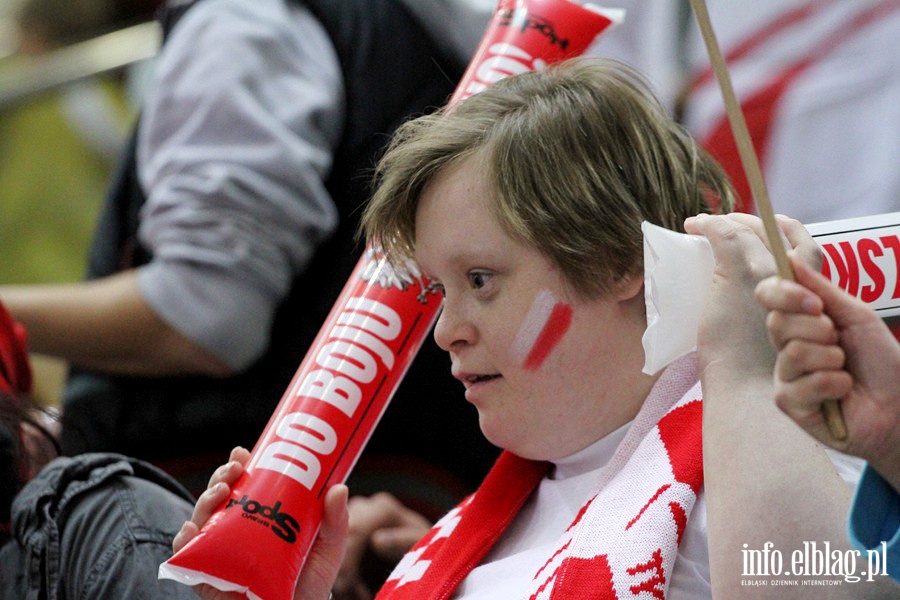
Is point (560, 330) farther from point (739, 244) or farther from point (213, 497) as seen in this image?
point (213, 497)

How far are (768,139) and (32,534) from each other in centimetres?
152

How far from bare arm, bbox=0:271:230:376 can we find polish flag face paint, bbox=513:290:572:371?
901 millimetres

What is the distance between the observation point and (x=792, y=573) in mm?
878

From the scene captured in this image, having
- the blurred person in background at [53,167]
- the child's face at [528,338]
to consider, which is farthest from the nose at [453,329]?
the blurred person in background at [53,167]

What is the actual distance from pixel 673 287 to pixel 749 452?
0.45 feet

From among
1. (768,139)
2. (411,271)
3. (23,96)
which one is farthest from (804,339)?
(23,96)

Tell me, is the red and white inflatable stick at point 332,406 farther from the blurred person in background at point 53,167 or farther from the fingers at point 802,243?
the blurred person in background at point 53,167

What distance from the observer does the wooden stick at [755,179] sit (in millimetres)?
791

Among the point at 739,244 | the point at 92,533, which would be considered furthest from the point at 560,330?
the point at 92,533

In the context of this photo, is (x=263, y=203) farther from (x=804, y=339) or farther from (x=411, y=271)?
(x=804, y=339)

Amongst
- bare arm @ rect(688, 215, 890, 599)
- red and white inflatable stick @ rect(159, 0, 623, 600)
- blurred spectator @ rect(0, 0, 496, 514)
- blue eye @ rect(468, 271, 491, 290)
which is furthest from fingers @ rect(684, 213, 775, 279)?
blurred spectator @ rect(0, 0, 496, 514)

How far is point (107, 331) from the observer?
202 cm

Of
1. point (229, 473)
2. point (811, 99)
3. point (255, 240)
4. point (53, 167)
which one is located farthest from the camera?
point (53, 167)

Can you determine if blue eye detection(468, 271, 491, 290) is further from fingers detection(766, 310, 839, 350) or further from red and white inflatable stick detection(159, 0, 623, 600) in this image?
fingers detection(766, 310, 839, 350)
